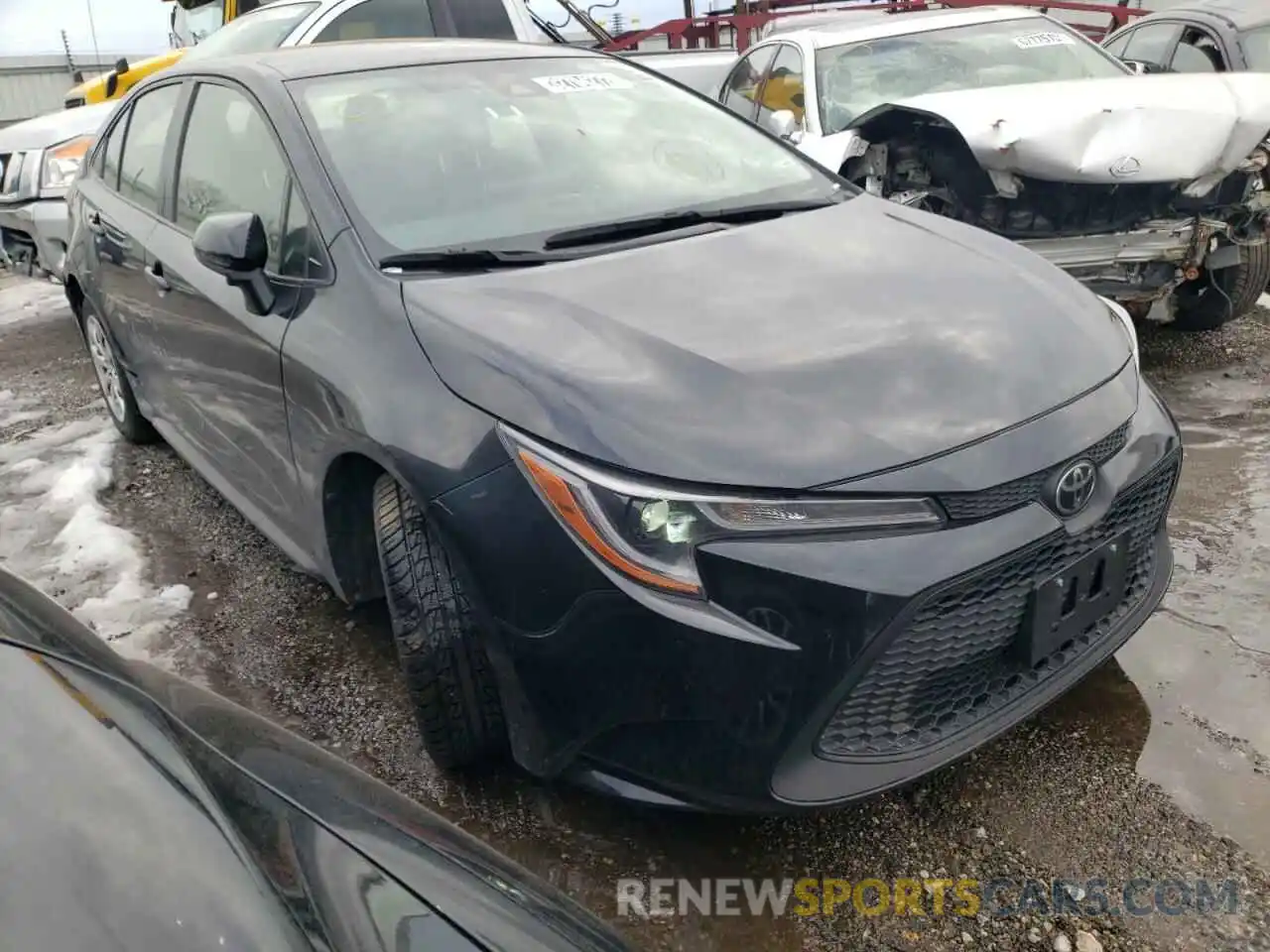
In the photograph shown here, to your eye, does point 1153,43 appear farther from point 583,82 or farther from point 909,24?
point 583,82

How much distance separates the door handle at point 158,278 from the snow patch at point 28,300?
182 inches

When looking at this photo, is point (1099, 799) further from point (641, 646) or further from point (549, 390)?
point (549, 390)

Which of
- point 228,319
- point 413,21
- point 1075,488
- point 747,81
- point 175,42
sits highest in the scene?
point 175,42

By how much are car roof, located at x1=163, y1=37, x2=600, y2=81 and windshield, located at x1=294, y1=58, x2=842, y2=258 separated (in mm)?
55

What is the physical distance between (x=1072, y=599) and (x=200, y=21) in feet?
32.0

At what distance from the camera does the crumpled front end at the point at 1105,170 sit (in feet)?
12.8

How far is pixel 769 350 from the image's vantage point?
6.51 ft

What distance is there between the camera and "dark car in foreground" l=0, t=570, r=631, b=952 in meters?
1.03

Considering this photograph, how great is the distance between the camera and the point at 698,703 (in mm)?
1763

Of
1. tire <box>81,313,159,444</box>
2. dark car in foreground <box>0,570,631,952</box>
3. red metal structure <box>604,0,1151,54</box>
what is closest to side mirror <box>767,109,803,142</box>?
tire <box>81,313,159,444</box>

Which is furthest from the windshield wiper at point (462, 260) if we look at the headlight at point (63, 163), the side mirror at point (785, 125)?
the headlight at point (63, 163)

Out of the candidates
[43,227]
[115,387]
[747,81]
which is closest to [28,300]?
[43,227]

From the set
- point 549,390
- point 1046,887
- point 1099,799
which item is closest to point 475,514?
point 549,390

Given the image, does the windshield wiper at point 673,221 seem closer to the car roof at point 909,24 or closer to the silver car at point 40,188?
the car roof at point 909,24
